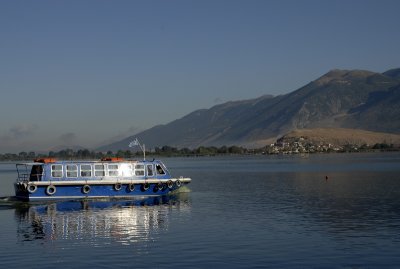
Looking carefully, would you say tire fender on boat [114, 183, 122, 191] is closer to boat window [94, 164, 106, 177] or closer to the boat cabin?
the boat cabin

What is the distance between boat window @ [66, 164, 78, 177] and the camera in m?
60.6

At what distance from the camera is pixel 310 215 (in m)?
49.7

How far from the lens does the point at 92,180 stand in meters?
60.9

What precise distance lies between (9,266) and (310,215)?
25.4 metres

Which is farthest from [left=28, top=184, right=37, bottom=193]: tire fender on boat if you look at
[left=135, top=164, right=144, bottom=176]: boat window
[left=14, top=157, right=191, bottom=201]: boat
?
[left=135, top=164, right=144, bottom=176]: boat window

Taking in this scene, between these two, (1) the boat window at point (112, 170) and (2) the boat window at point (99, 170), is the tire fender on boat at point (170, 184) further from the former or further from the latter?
(2) the boat window at point (99, 170)

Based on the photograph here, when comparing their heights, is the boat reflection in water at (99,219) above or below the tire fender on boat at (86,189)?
below

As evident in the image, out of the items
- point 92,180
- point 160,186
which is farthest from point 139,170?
point 92,180

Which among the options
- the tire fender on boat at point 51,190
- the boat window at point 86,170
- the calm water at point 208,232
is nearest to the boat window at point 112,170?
the boat window at point 86,170

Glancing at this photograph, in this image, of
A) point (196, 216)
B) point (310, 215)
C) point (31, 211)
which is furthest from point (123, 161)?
point (310, 215)

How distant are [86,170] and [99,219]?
13.5 metres

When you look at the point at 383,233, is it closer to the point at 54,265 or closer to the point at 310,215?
the point at 310,215

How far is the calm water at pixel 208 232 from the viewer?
32750 mm

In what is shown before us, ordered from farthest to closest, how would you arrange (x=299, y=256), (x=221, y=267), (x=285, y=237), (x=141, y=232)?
(x=141, y=232) < (x=285, y=237) < (x=299, y=256) < (x=221, y=267)
